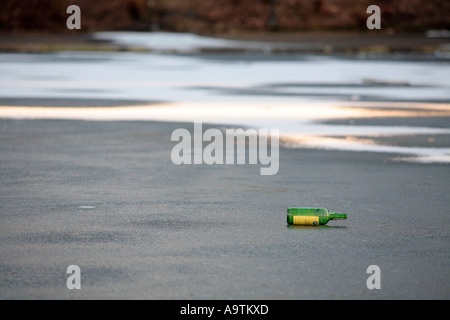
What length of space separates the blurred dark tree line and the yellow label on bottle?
188 feet

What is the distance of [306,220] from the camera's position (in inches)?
370

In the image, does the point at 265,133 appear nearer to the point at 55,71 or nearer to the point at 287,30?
the point at 55,71

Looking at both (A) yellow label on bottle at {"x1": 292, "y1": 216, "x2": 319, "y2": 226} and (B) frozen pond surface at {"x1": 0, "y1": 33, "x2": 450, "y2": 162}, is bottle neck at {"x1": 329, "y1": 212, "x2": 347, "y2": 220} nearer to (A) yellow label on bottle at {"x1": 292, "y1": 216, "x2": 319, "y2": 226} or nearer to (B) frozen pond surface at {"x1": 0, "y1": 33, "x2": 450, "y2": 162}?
(A) yellow label on bottle at {"x1": 292, "y1": 216, "x2": 319, "y2": 226}

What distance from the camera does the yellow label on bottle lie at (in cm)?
936

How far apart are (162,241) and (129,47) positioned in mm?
39062

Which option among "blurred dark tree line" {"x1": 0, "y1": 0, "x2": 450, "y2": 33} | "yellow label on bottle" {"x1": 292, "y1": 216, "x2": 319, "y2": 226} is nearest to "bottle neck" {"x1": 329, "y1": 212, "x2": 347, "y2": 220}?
"yellow label on bottle" {"x1": 292, "y1": 216, "x2": 319, "y2": 226}

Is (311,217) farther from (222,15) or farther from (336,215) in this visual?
Answer: (222,15)

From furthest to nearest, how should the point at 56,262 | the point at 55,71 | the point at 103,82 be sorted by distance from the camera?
1. the point at 55,71
2. the point at 103,82
3. the point at 56,262

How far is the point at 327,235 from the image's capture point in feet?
29.3

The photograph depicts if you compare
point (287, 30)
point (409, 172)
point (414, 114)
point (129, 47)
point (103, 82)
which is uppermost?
point (287, 30)

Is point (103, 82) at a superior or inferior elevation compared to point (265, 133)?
superior

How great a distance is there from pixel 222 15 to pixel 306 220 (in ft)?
210
